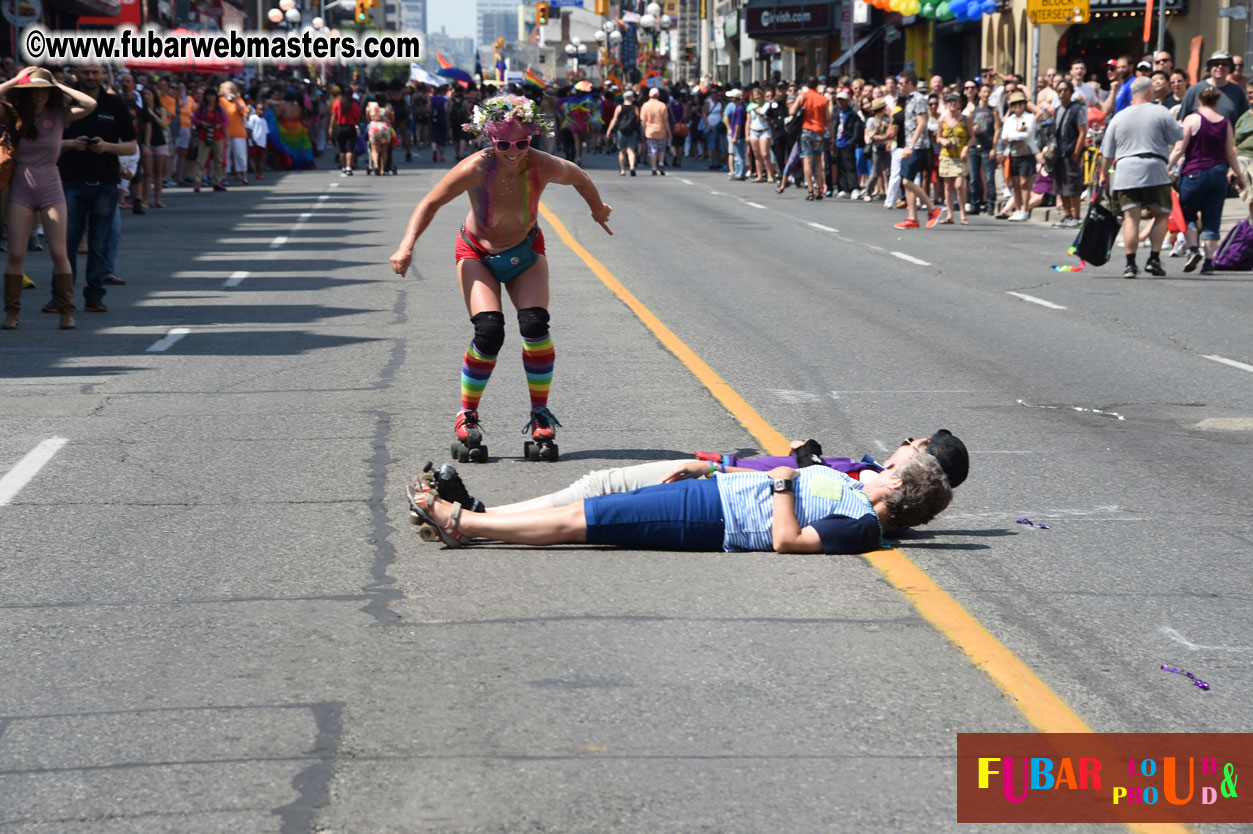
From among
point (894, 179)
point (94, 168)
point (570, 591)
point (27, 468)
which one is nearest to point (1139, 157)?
point (94, 168)

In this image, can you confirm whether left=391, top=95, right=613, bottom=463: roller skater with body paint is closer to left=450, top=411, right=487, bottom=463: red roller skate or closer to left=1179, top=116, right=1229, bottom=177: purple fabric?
left=450, top=411, right=487, bottom=463: red roller skate

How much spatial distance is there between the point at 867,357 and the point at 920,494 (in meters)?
5.49

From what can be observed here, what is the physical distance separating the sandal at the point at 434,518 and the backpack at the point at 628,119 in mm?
30246

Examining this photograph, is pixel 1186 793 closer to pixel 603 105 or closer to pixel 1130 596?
pixel 1130 596

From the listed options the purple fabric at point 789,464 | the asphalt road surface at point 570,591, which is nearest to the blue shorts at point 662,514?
the asphalt road surface at point 570,591

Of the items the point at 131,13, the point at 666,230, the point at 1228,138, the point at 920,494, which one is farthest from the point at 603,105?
the point at 920,494

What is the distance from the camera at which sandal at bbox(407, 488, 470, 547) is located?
6129mm

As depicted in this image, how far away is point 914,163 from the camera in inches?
933

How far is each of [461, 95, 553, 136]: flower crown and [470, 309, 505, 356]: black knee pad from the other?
840 millimetres

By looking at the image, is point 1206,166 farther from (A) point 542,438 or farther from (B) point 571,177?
(A) point 542,438

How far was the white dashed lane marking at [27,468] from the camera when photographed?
7.25 meters

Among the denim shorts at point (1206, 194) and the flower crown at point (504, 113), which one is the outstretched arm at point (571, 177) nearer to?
the flower crown at point (504, 113)

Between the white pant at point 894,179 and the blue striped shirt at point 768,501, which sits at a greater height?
the white pant at point 894,179

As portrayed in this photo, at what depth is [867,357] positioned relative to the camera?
11.4 m
